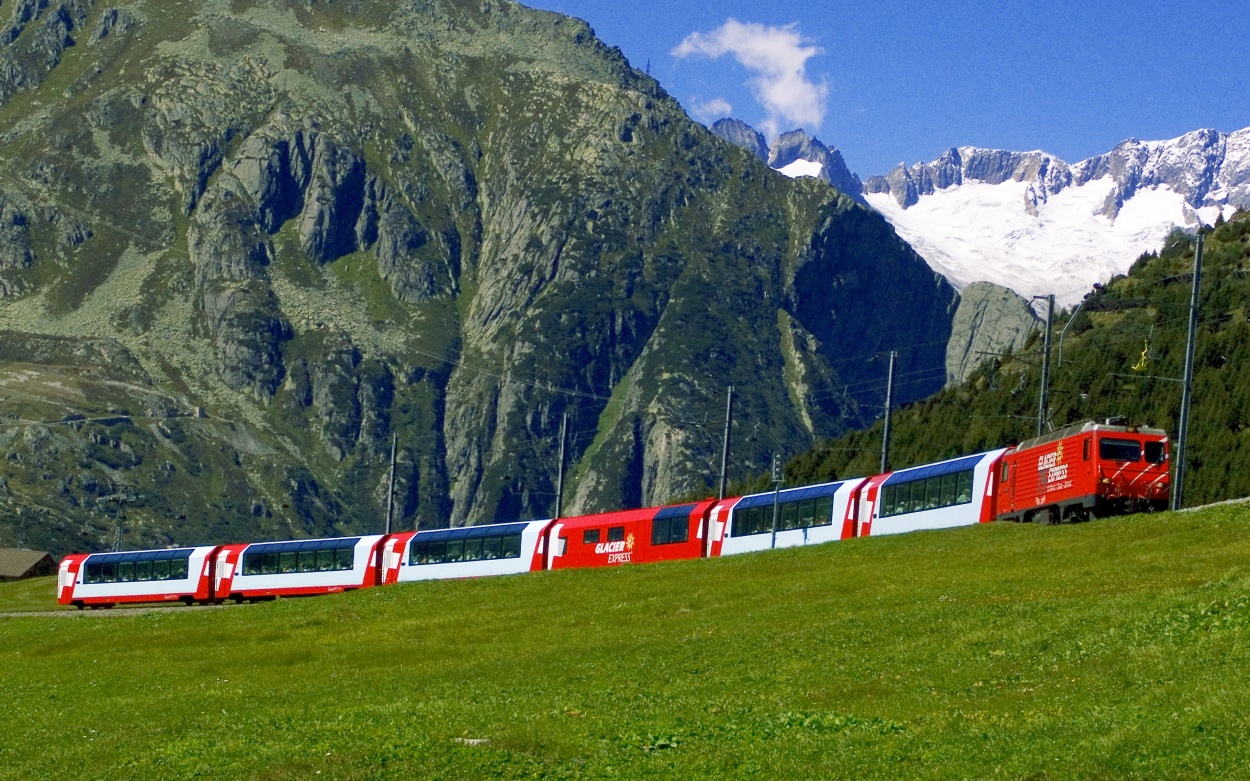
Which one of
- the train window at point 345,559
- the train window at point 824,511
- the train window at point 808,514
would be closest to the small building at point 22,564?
the train window at point 345,559

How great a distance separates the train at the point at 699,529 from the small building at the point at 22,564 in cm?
7661

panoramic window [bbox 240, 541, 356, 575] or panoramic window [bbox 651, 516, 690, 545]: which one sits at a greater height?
panoramic window [bbox 651, 516, 690, 545]

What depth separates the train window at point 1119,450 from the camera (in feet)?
199

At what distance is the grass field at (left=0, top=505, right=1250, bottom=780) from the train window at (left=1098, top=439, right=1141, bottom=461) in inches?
184

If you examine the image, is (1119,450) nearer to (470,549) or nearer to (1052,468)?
(1052,468)

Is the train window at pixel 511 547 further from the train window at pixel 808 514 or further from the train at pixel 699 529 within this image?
the train window at pixel 808 514

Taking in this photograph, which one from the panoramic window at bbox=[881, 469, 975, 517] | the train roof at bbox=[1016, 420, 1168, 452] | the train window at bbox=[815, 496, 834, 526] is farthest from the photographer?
the train window at bbox=[815, 496, 834, 526]

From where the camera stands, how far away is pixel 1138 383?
122062mm

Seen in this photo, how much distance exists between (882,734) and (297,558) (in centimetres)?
7471

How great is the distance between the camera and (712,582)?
57094 millimetres

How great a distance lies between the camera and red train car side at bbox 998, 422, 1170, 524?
6066 centimetres

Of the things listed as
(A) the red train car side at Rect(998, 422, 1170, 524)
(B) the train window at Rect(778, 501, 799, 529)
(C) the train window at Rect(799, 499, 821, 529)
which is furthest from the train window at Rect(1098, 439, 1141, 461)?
(B) the train window at Rect(778, 501, 799, 529)

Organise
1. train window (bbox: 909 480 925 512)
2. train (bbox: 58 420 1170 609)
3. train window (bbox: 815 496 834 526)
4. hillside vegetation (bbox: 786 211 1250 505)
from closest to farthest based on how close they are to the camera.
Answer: train (bbox: 58 420 1170 609) → train window (bbox: 909 480 925 512) → train window (bbox: 815 496 834 526) → hillside vegetation (bbox: 786 211 1250 505)

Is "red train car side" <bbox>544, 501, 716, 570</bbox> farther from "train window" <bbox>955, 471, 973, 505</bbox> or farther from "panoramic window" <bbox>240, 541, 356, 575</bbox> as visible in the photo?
"train window" <bbox>955, 471, 973, 505</bbox>
